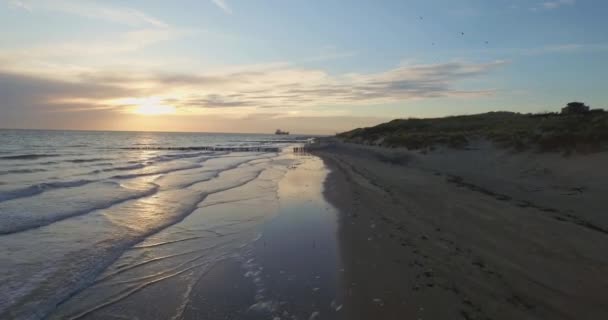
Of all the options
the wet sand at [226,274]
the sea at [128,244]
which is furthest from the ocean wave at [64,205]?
the wet sand at [226,274]

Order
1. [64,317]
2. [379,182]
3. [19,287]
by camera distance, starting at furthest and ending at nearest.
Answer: [379,182]
[19,287]
[64,317]

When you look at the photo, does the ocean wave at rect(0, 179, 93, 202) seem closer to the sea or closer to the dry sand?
the sea

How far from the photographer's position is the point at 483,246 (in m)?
7.45

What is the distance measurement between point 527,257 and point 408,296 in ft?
9.76

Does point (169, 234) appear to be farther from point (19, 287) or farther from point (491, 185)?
point (491, 185)

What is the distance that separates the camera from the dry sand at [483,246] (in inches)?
199

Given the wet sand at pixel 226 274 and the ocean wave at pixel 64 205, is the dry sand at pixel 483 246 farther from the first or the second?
the ocean wave at pixel 64 205

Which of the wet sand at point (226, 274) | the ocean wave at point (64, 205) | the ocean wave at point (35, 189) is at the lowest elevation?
the wet sand at point (226, 274)

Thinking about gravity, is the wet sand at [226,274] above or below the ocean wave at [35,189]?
below

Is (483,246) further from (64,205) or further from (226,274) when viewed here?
(64,205)

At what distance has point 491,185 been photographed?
49.2 ft

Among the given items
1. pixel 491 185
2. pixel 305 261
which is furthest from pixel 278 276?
Answer: pixel 491 185

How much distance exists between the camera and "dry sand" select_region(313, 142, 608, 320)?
5043 millimetres

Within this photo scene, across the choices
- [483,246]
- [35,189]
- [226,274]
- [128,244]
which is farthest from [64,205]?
[483,246]
